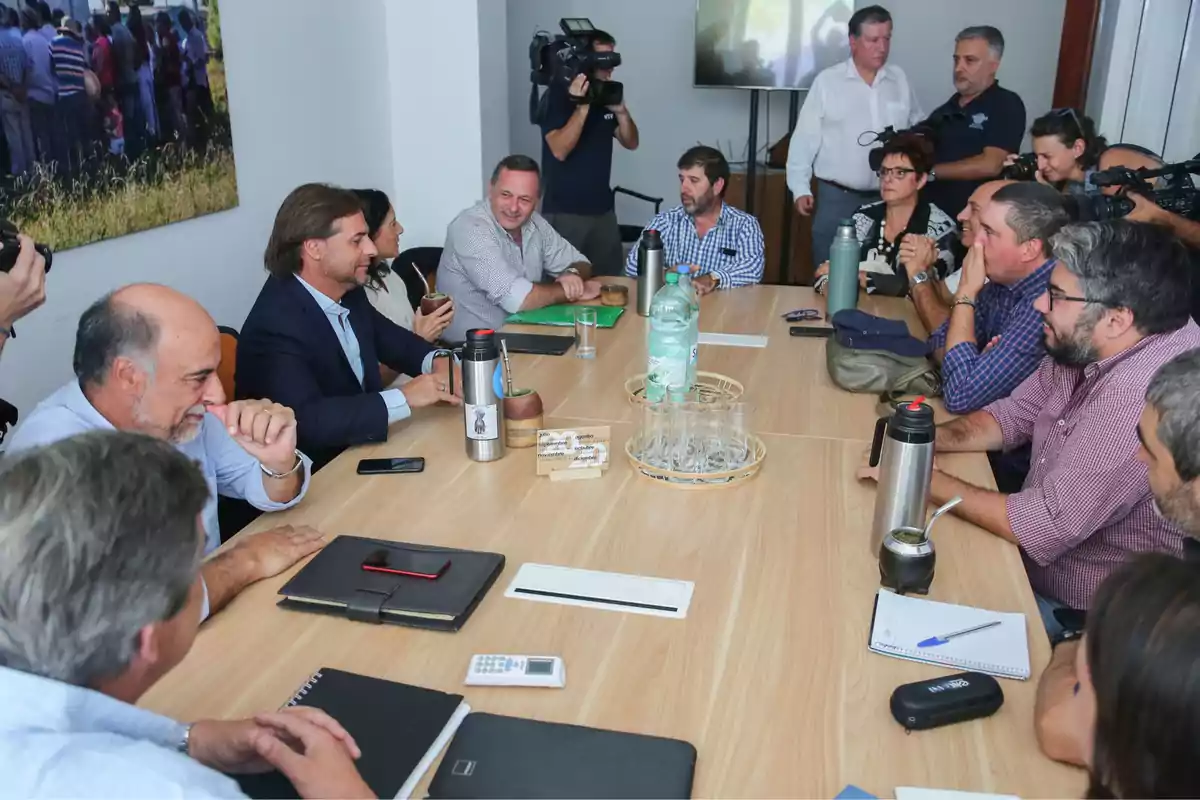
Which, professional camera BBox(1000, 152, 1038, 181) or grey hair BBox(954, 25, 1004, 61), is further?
grey hair BBox(954, 25, 1004, 61)

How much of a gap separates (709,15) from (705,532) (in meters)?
4.66

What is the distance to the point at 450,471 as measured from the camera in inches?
74.9

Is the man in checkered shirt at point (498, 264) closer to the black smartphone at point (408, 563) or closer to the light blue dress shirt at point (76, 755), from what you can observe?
the black smartphone at point (408, 563)

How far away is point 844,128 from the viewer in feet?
15.1

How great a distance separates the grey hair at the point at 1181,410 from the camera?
4.63 feet

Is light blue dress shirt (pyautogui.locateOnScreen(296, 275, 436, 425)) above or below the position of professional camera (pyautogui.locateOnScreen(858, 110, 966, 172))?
below

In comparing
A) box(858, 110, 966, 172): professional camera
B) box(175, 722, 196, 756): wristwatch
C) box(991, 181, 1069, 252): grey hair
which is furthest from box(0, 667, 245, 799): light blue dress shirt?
box(858, 110, 966, 172): professional camera

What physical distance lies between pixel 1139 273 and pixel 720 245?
6.72ft

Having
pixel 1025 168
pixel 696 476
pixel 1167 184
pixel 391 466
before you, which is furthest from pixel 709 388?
pixel 1025 168

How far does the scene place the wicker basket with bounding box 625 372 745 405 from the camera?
90.2 inches

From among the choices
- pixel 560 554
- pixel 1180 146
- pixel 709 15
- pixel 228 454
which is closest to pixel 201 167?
pixel 228 454

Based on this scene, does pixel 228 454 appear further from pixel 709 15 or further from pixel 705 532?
pixel 709 15

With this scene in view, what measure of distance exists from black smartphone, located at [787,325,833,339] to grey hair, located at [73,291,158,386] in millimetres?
1916

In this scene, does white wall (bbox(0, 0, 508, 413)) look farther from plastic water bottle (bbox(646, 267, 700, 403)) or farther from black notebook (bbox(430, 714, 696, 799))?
black notebook (bbox(430, 714, 696, 799))
